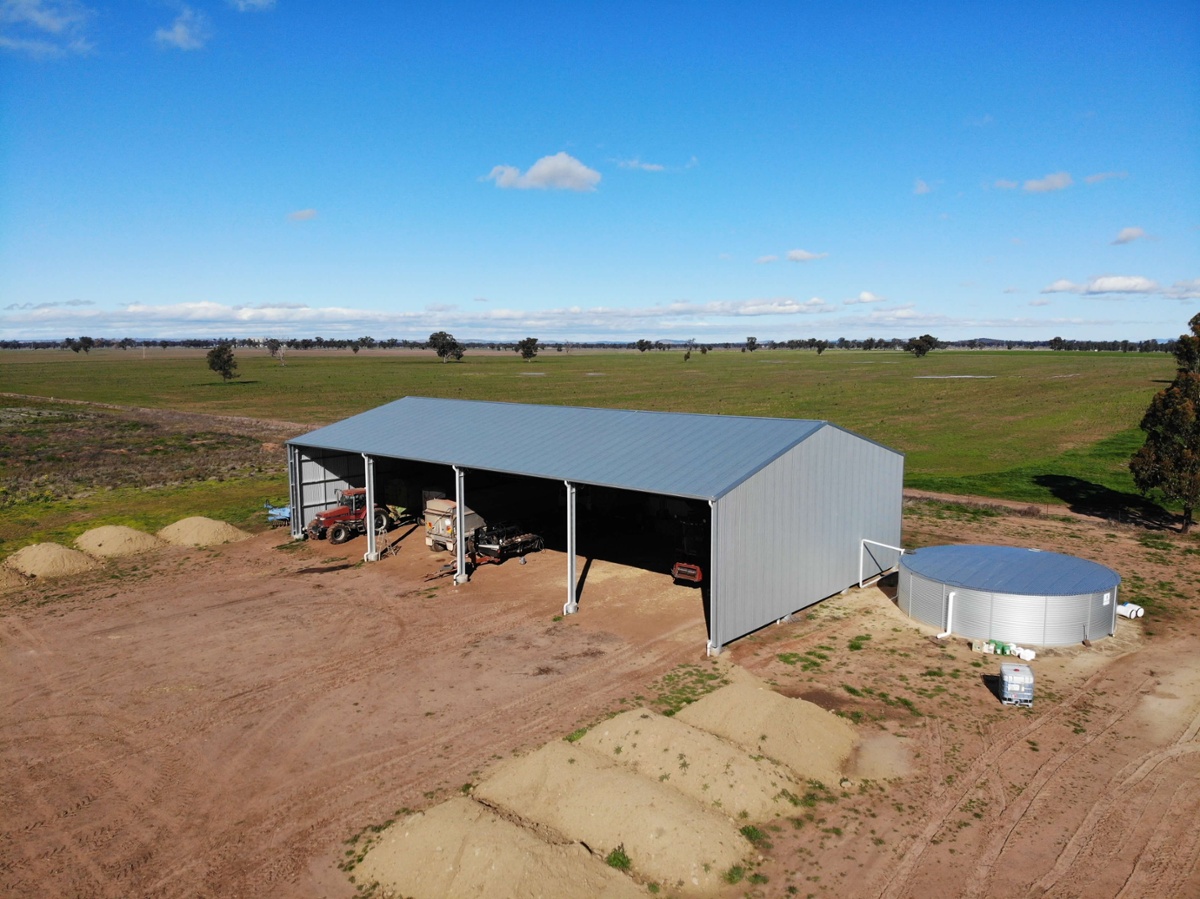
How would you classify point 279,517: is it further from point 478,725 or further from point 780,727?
point 780,727

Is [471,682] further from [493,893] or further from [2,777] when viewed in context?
[2,777]

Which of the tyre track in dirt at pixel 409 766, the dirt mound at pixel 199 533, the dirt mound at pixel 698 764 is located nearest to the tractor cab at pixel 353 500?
the dirt mound at pixel 199 533

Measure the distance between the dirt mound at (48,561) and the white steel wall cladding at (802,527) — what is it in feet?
84.0

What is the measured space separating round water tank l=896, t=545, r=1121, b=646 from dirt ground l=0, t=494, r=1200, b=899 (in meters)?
0.76

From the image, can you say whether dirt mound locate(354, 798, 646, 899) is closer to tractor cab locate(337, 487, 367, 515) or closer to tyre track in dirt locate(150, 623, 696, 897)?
tyre track in dirt locate(150, 623, 696, 897)

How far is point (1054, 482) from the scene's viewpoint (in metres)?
47.6

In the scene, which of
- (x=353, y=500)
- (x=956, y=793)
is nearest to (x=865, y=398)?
(x=353, y=500)

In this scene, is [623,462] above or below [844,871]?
→ above

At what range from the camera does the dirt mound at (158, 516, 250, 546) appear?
34.9m

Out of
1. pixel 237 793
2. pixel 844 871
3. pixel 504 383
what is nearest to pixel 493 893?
pixel 844 871

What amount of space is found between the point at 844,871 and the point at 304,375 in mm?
158486

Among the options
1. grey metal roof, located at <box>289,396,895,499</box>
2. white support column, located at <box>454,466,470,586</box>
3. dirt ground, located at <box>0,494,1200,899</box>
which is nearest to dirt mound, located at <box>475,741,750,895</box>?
dirt ground, located at <box>0,494,1200,899</box>

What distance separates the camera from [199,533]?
35219 mm

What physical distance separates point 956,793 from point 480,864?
30.8 feet
